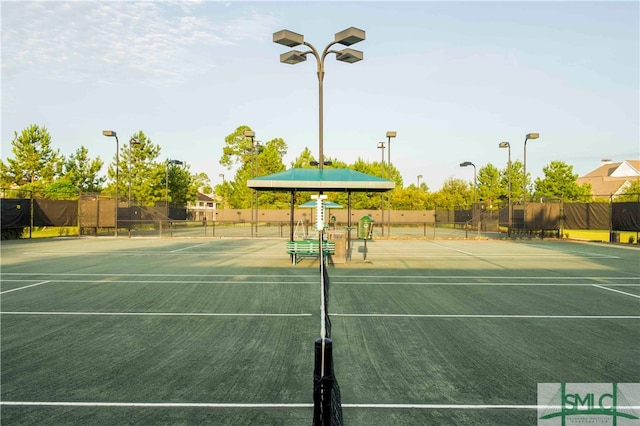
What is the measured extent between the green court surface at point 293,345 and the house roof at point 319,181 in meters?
3.40

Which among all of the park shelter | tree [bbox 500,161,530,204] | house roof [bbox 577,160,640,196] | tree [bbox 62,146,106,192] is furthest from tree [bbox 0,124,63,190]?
house roof [bbox 577,160,640,196]

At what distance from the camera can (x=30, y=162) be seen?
51438 millimetres

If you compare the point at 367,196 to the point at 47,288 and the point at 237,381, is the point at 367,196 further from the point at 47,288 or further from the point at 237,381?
the point at 237,381

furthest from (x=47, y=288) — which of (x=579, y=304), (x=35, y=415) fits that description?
(x=579, y=304)

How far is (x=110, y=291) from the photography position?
432 inches

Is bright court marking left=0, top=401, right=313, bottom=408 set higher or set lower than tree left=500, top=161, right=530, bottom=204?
lower

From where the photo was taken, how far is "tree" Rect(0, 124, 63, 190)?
51.2m

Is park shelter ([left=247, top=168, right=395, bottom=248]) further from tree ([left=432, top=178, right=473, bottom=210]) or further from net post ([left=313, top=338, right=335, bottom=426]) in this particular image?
tree ([left=432, top=178, right=473, bottom=210])

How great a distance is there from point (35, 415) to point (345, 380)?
10.9ft

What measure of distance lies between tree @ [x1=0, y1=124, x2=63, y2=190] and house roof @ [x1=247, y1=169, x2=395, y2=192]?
151ft

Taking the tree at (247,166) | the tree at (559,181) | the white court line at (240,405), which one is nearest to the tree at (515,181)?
the tree at (559,181)

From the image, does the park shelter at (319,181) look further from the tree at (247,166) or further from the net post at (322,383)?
the tree at (247,166)

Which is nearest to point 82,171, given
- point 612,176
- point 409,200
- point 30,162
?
point 30,162

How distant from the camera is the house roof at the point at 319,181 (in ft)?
49.8
